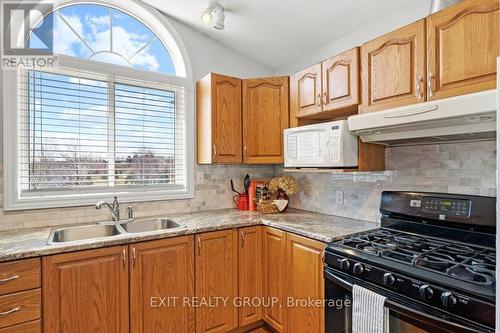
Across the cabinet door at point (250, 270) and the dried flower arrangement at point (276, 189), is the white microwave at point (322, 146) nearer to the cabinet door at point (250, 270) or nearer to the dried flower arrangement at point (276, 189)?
the dried flower arrangement at point (276, 189)

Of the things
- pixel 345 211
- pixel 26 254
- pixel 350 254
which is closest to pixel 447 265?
pixel 350 254

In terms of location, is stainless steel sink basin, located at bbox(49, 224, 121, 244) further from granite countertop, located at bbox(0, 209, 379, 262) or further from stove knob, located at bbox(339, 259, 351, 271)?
stove knob, located at bbox(339, 259, 351, 271)

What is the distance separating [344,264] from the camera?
4.91 ft

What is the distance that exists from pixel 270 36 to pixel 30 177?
2.20 metres

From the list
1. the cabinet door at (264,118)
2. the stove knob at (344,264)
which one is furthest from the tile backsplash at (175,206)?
the stove knob at (344,264)

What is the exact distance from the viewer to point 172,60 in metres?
2.70

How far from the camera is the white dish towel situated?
130 cm

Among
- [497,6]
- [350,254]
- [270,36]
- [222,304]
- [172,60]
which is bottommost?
[222,304]

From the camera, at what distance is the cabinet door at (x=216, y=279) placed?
203cm

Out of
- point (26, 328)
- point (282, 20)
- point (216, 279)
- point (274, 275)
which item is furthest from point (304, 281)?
point (282, 20)

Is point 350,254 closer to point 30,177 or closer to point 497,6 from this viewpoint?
point 497,6

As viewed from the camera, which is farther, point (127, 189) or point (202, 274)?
point (127, 189)

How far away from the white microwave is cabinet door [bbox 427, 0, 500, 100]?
523 millimetres

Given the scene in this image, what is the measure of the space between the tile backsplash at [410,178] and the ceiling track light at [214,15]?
4.96ft
